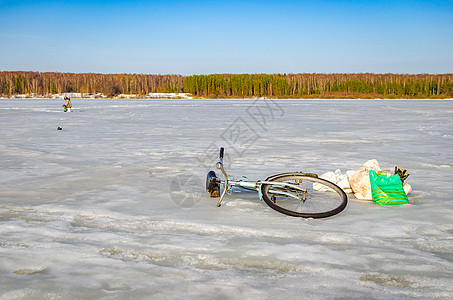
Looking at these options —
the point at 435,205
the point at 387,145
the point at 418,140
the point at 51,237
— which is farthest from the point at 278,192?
the point at 418,140

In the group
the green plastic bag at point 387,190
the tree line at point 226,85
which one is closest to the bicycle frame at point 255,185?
the green plastic bag at point 387,190

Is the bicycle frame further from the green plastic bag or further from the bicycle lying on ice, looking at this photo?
the green plastic bag

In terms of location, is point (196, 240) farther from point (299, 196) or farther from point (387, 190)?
point (387, 190)

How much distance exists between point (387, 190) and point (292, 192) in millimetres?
1422

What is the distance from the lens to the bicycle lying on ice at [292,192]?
17.7ft

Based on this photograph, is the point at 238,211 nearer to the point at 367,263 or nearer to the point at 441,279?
the point at 367,263

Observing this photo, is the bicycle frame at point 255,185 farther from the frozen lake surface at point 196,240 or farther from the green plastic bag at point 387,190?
the green plastic bag at point 387,190

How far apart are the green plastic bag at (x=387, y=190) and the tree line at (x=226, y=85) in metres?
136

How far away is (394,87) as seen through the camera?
144000 mm

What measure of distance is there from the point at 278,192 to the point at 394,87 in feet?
503

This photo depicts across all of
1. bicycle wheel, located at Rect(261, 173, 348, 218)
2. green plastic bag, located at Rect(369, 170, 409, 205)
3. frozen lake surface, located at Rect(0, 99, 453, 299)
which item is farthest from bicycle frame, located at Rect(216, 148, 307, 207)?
green plastic bag, located at Rect(369, 170, 409, 205)

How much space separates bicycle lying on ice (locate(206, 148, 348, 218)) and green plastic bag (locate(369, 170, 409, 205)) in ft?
1.85

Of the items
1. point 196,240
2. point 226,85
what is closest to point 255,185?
point 196,240

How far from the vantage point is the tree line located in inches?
5674
